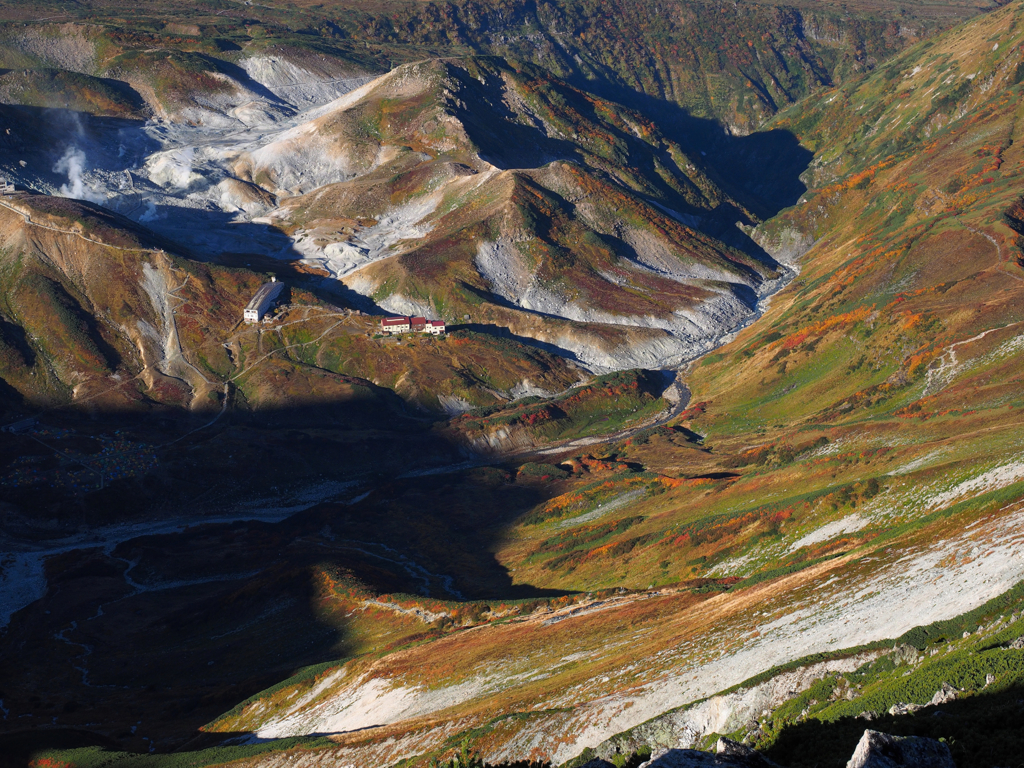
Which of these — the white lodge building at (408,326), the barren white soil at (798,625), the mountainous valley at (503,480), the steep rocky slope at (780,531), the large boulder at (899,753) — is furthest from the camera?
the white lodge building at (408,326)

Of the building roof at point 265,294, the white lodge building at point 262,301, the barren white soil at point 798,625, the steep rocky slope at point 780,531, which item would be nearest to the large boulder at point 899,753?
the barren white soil at point 798,625

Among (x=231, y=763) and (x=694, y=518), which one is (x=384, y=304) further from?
(x=231, y=763)

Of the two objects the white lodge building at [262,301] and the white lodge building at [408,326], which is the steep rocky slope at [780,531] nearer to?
the white lodge building at [408,326]

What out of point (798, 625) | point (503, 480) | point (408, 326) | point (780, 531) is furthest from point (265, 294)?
point (798, 625)

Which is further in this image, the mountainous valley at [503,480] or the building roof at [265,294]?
the building roof at [265,294]

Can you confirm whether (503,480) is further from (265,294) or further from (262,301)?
(265,294)
